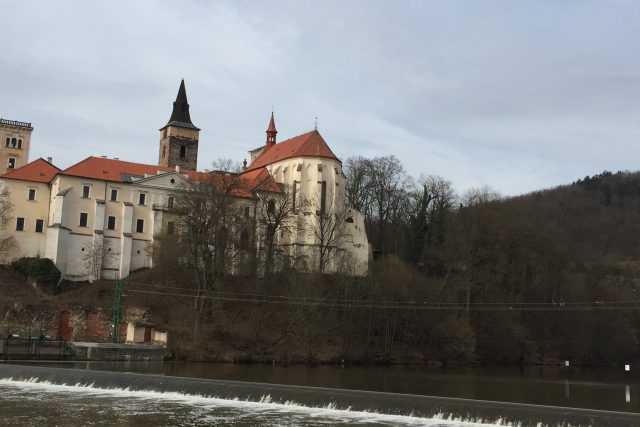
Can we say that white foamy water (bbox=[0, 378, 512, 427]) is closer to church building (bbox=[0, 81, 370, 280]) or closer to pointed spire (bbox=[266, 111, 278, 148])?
church building (bbox=[0, 81, 370, 280])

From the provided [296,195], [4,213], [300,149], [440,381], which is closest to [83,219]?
[4,213]

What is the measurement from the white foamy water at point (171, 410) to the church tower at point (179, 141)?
2563 inches

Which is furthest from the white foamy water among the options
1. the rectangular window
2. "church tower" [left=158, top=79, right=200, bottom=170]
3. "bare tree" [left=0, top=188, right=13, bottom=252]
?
"church tower" [left=158, top=79, right=200, bottom=170]

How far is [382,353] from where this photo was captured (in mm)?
64500

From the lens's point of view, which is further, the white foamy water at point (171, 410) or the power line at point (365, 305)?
the power line at point (365, 305)

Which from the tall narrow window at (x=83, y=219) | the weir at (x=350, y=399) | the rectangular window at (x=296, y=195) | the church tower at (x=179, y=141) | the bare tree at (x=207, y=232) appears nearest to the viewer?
the weir at (x=350, y=399)

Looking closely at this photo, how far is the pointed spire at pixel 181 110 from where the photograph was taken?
10025 centimetres

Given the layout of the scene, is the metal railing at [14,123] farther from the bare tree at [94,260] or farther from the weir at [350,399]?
the weir at [350,399]

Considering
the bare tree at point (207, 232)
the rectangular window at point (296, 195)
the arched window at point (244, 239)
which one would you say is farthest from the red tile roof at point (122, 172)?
the bare tree at point (207, 232)

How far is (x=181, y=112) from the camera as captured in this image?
101062 millimetres

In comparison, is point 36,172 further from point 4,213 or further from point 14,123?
point 14,123

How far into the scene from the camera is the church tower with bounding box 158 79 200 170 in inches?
3846

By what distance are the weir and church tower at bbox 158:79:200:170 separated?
61093 mm

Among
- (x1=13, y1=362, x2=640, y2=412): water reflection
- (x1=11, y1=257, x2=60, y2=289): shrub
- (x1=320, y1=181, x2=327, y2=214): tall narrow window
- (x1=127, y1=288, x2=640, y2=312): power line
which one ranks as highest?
(x1=320, y1=181, x2=327, y2=214): tall narrow window
